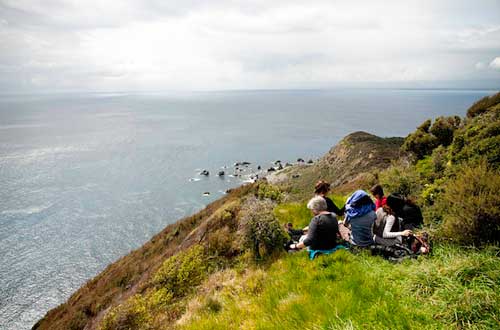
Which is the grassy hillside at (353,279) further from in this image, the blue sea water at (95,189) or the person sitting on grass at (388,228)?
the blue sea water at (95,189)

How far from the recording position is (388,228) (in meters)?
7.33

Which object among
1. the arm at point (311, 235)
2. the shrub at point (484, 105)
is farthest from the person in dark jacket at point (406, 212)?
the shrub at point (484, 105)

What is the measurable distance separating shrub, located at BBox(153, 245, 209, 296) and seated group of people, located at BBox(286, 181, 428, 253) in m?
4.35

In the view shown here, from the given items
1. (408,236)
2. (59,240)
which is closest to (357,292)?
(408,236)

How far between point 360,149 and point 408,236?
71.9 m

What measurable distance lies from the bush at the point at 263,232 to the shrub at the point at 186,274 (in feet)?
10.6

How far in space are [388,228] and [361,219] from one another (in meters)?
0.72

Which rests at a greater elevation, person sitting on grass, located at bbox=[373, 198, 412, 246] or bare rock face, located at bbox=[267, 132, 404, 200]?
person sitting on grass, located at bbox=[373, 198, 412, 246]

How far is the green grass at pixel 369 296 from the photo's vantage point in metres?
3.85

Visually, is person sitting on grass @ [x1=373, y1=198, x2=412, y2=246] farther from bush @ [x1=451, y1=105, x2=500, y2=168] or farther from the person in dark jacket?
bush @ [x1=451, y1=105, x2=500, y2=168]

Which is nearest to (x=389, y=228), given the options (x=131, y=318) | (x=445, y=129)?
(x=131, y=318)

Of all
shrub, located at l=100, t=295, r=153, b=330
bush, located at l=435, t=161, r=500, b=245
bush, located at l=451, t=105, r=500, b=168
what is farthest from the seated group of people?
shrub, located at l=100, t=295, r=153, b=330

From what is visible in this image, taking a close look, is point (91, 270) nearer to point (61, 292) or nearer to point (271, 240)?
point (61, 292)

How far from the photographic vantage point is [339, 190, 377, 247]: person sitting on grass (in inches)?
287
